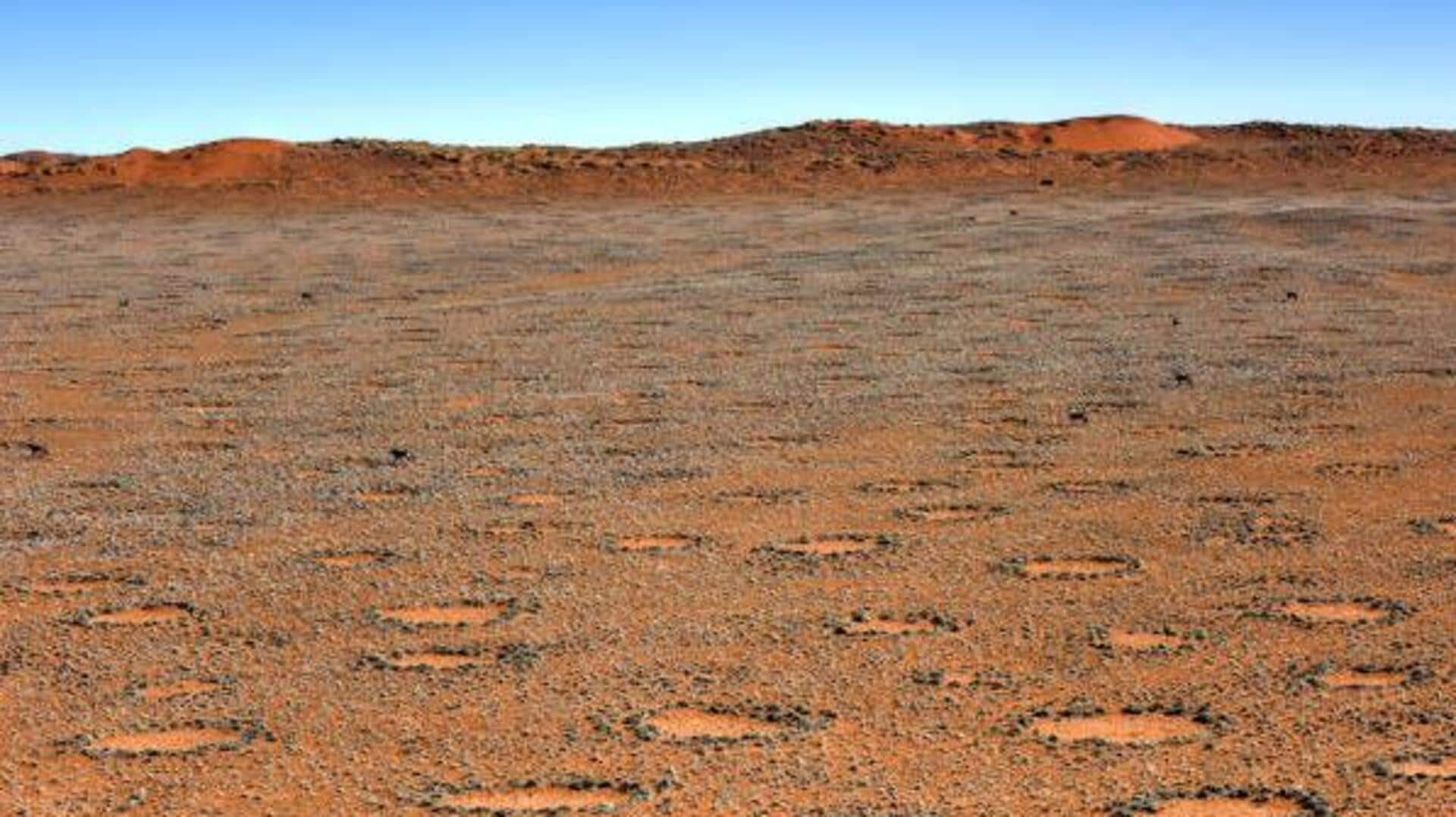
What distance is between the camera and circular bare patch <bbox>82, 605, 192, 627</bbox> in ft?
16.0

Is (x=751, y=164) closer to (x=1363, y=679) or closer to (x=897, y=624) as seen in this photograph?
(x=897, y=624)

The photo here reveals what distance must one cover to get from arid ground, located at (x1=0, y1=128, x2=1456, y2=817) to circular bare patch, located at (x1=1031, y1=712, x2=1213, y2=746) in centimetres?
1

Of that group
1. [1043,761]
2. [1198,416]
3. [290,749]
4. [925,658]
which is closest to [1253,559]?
[925,658]

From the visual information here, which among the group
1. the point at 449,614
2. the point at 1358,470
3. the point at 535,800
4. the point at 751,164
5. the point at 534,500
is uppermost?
the point at 751,164

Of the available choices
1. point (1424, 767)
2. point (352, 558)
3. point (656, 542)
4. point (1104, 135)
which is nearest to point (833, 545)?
point (656, 542)

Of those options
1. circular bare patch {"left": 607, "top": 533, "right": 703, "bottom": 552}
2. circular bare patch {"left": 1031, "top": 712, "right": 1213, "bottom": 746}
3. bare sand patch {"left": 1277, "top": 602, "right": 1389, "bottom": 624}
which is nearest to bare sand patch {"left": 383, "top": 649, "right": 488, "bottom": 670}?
circular bare patch {"left": 607, "top": 533, "right": 703, "bottom": 552}

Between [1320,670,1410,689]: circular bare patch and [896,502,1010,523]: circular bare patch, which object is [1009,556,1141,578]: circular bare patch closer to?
[896,502,1010,523]: circular bare patch

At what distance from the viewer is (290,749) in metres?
3.91

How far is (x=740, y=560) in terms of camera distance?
543 cm

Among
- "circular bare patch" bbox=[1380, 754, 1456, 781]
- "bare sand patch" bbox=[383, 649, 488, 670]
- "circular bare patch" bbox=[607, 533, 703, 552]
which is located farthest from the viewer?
"circular bare patch" bbox=[607, 533, 703, 552]

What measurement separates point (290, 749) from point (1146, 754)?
1.88 meters

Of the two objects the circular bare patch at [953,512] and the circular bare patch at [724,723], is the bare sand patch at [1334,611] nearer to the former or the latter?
the circular bare patch at [953,512]

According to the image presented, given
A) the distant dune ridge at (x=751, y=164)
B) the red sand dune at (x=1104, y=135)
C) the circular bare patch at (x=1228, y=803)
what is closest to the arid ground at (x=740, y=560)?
the circular bare patch at (x=1228, y=803)

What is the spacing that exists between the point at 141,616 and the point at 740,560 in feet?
5.74
